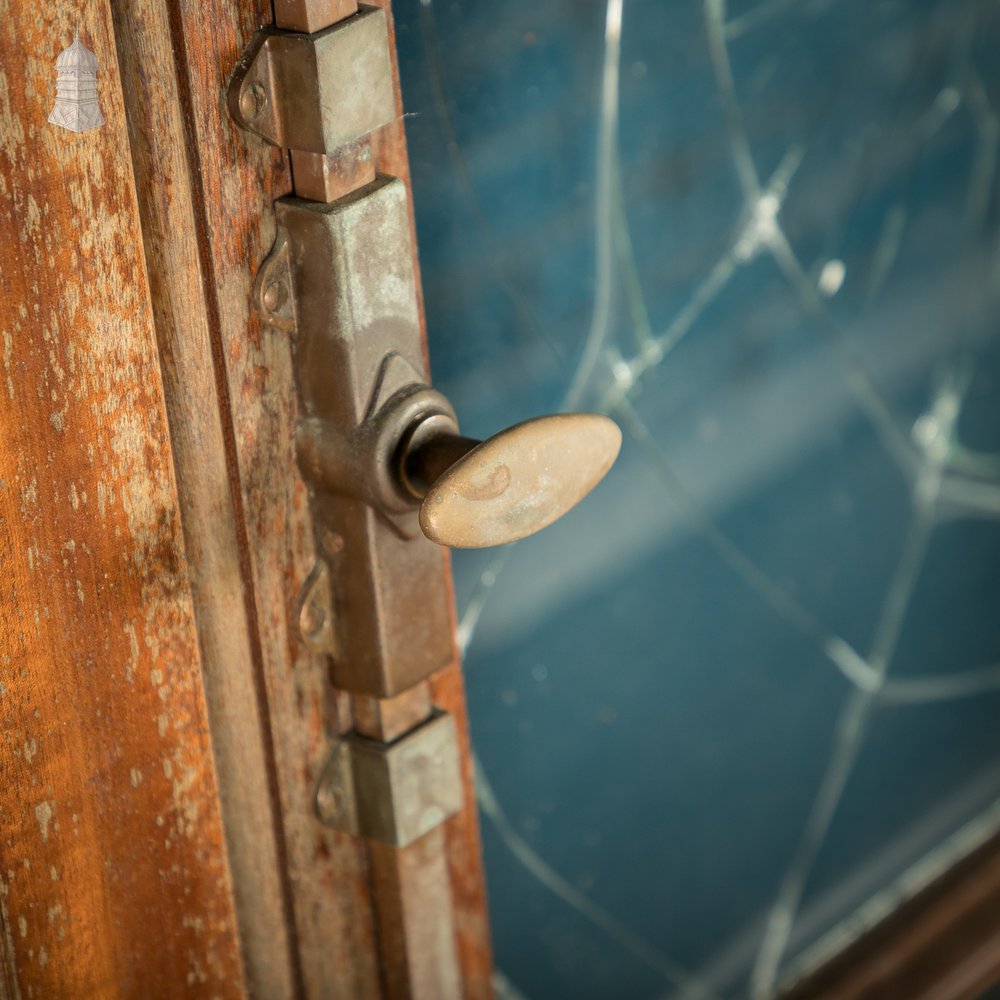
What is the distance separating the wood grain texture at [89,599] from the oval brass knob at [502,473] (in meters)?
0.10

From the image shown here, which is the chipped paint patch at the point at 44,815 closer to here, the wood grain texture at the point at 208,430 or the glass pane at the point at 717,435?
the wood grain texture at the point at 208,430

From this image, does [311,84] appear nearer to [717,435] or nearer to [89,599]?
[89,599]

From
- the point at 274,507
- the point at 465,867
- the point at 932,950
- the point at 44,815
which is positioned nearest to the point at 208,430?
the point at 274,507

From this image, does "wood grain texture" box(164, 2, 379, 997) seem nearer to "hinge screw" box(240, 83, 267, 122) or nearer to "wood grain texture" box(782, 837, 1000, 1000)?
"hinge screw" box(240, 83, 267, 122)

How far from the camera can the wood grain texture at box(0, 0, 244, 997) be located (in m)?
0.51

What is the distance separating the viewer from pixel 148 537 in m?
0.58

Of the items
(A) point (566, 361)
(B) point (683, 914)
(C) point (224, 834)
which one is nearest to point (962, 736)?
(B) point (683, 914)

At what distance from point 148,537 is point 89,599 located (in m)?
0.03

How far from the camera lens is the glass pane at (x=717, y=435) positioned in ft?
2.56

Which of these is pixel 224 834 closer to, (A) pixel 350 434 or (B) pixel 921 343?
(A) pixel 350 434

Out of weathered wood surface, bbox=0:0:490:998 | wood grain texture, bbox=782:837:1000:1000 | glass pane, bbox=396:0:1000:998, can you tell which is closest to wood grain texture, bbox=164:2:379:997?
weathered wood surface, bbox=0:0:490:998

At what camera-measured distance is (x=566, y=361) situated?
0.83m

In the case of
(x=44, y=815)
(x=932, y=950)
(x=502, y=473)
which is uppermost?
(x=502, y=473)

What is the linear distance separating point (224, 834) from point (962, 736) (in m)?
0.80
